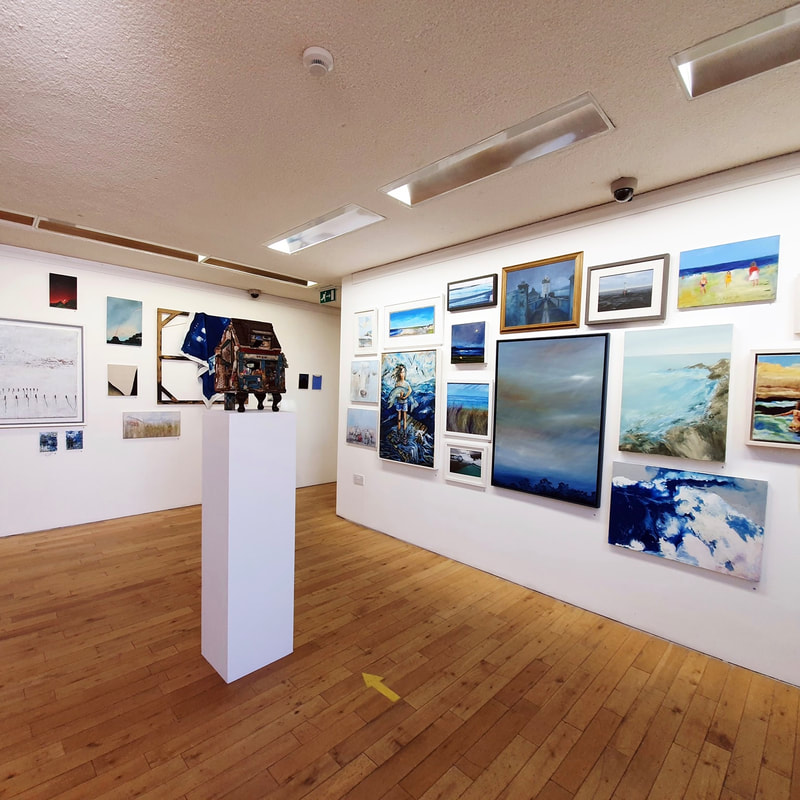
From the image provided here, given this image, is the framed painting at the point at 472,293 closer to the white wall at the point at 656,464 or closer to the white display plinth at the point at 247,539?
the white wall at the point at 656,464

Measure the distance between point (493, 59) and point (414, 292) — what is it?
98.1 inches

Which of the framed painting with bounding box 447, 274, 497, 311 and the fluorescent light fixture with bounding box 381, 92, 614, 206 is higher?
the fluorescent light fixture with bounding box 381, 92, 614, 206

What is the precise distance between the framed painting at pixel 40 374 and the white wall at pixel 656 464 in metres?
3.75

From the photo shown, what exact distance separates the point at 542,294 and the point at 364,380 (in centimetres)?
215

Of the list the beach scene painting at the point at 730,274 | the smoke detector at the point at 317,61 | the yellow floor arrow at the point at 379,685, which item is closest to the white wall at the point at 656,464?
the beach scene painting at the point at 730,274

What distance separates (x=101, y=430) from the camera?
4539 mm

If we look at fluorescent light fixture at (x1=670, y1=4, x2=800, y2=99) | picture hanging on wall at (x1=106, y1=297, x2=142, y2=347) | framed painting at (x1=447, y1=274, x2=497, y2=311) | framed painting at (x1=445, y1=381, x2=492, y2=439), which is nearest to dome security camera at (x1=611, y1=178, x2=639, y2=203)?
fluorescent light fixture at (x1=670, y1=4, x2=800, y2=99)

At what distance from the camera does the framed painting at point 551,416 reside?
2.82 metres

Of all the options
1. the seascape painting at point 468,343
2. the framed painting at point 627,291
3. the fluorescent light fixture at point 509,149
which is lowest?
the seascape painting at point 468,343

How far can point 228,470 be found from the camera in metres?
2.05

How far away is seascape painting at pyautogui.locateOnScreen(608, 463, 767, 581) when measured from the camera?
227 cm

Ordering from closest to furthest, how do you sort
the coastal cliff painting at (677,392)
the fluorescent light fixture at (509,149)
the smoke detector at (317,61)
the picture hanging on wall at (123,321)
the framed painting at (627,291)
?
the smoke detector at (317,61), the fluorescent light fixture at (509,149), the coastal cliff painting at (677,392), the framed painting at (627,291), the picture hanging on wall at (123,321)

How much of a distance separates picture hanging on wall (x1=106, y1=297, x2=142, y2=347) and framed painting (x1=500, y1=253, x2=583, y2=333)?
419cm

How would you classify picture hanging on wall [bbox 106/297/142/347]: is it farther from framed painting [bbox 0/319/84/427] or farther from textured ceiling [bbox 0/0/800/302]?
textured ceiling [bbox 0/0/800/302]
